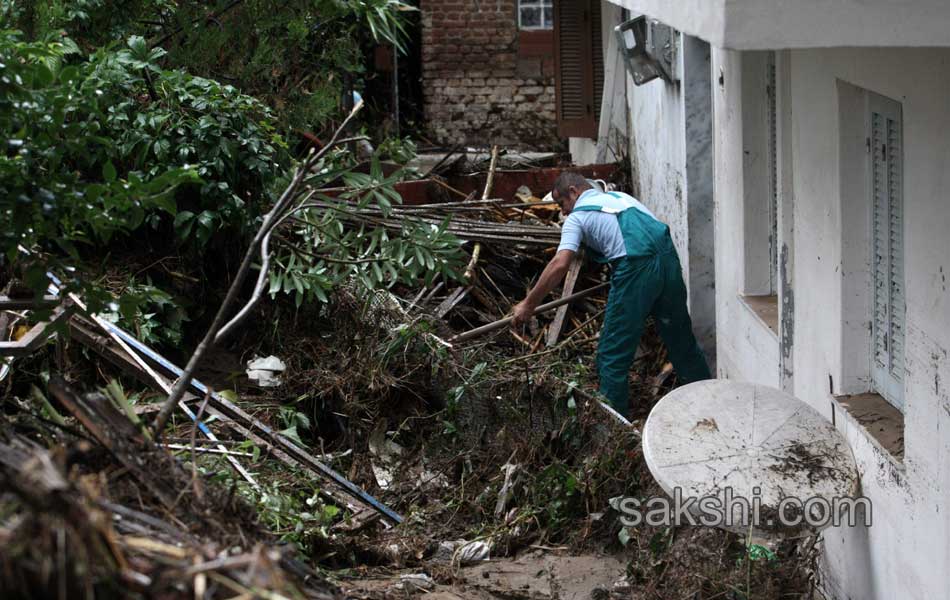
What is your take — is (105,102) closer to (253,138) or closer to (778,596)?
(253,138)

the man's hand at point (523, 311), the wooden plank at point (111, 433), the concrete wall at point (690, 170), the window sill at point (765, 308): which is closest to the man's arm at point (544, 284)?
the man's hand at point (523, 311)

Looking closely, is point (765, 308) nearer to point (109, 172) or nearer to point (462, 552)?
point (462, 552)

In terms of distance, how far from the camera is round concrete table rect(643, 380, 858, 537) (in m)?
5.07

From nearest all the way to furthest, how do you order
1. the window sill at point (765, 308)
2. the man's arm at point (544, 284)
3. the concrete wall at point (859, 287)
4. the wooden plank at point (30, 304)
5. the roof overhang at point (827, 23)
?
the roof overhang at point (827, 23) → the wooden plank at point (30, 304) → the concrete wall at point (859, 287) → the window sill at point (765, 308) → the man's arm at point (544, 284)

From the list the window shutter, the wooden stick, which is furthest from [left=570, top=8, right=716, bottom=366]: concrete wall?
the window shutter

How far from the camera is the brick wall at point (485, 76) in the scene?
17062mm

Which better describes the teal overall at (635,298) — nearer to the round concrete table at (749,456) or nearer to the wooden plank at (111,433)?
the round concrete table at (749,456)

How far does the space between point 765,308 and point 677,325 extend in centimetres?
Result: 90

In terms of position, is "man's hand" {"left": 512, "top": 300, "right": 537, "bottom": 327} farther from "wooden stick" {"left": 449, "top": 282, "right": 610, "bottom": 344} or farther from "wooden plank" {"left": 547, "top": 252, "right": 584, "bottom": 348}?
"wooden plank" {"left": 547, "top": 252, "right": 584, "bottom": 348}

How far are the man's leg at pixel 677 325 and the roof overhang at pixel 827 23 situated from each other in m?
3.84

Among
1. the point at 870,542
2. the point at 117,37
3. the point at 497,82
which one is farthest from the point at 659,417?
the point at 497,82

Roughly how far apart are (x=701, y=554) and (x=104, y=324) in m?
3.89

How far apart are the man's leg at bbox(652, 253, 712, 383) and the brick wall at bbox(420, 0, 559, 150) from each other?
926 cm

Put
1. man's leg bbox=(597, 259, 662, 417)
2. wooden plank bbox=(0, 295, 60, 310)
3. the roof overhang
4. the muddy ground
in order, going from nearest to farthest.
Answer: the muddy ground, the roof overhang, wooden plank bbox=(0, 295, 60, 310), man's leg bbox=(597, 259, 662, 417)
